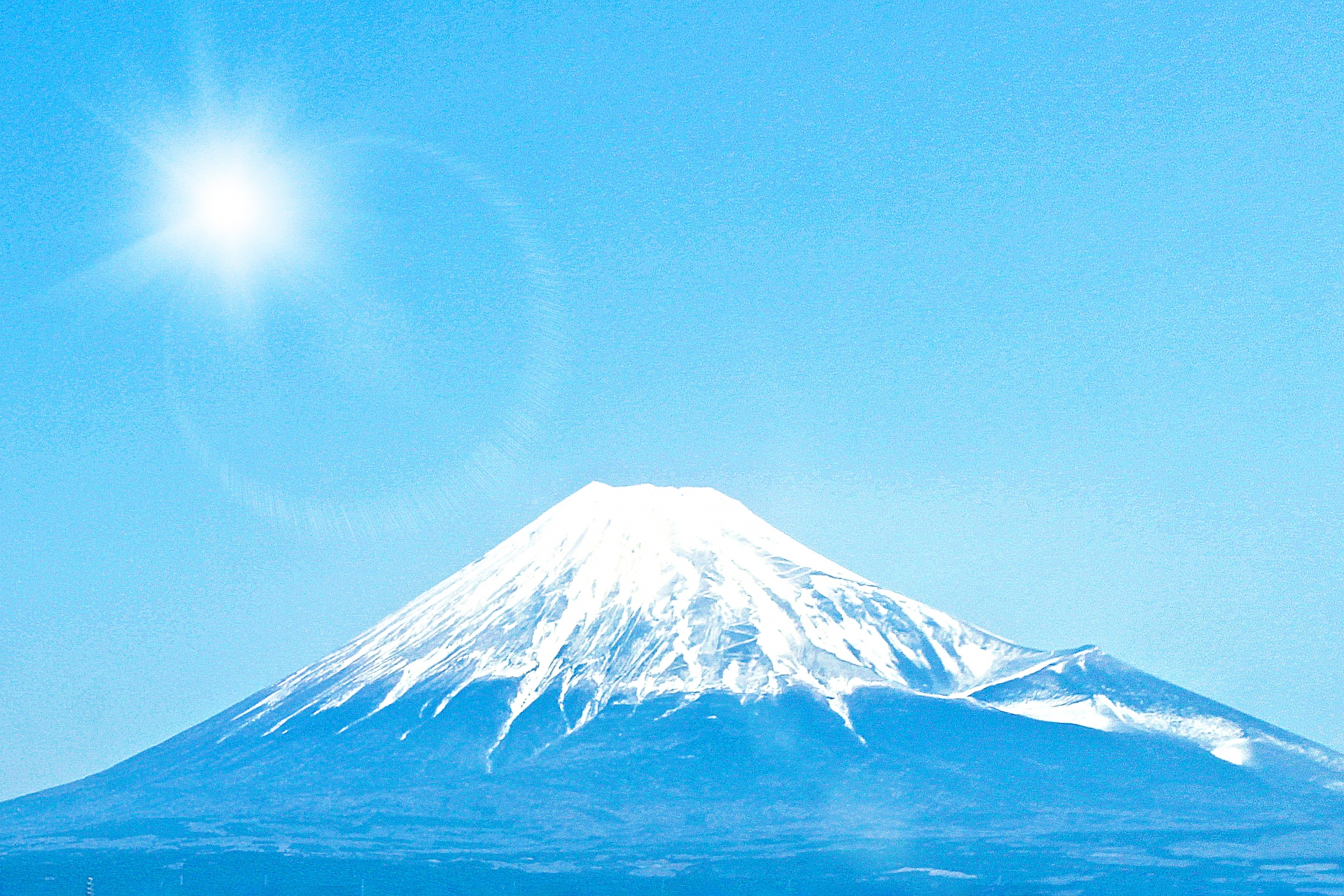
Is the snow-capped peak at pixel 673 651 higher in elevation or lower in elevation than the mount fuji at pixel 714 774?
higher

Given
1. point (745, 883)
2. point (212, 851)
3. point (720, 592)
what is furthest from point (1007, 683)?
point (212, 851)

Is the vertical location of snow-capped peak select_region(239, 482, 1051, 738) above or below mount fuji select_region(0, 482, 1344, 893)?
above

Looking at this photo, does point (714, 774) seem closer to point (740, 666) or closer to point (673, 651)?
point (740, 666)

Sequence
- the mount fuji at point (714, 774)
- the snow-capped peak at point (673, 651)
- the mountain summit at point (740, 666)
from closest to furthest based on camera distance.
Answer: the mount fuji at point (714, 774)
the mountain summit at point (740, 666)
the snow-capped peak at point (673, 651)

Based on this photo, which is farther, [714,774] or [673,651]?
[673,651]

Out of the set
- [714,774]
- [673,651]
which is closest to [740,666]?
[673,651]

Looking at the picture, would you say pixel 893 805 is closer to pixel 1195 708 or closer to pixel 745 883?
pixel 745 883

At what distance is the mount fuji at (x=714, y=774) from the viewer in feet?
484

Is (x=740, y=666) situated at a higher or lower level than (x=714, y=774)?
higher

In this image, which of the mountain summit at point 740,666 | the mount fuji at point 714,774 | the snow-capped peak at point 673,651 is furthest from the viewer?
the snow-capped peak at point 673,651

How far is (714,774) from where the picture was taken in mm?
172125

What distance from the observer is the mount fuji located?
484ft

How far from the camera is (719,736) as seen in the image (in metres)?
176

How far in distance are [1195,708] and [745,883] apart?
237ft
